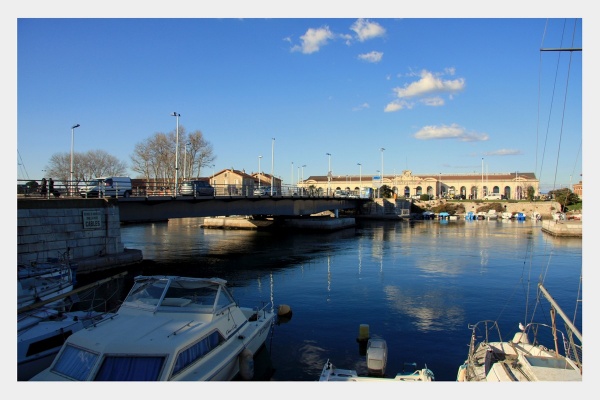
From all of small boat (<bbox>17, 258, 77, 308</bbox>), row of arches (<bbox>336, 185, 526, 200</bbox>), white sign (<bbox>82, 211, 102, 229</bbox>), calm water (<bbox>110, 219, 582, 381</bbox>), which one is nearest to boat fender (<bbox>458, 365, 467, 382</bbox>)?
calm water (<bbox>110, 219, 582, 381</bbox>)

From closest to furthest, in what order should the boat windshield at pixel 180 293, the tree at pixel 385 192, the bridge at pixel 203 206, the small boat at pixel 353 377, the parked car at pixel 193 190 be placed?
→ the small boat at pixel 353 377
the boat windshield at pixel 180 293
the bridge at pixel 203 206
the parked car at pixel 193 190
the tree at pixel 385 192

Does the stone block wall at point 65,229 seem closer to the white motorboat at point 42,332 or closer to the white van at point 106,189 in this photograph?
the white van at point 106,189

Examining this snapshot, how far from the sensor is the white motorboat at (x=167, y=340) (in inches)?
400

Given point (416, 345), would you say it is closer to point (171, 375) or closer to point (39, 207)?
point (171, 375)

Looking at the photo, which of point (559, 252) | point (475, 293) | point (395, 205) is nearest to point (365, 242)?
point (559, 252)

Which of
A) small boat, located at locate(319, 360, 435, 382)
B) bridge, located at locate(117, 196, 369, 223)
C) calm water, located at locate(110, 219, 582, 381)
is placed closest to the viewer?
small boat, located at locate(319, 360, 435, 382)

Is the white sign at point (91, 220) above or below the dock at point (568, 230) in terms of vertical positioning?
above

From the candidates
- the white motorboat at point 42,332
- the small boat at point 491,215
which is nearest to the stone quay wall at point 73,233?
the white motorboat at point 42,332

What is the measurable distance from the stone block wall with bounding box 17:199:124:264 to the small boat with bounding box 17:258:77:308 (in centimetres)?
442

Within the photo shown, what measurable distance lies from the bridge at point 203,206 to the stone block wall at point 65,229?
3321 mm

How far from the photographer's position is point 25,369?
12.8 m

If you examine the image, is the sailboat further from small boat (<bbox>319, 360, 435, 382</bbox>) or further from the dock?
the dock

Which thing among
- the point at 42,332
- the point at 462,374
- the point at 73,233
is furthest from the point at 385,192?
the point at 42,332

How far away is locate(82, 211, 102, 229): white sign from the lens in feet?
99.6
